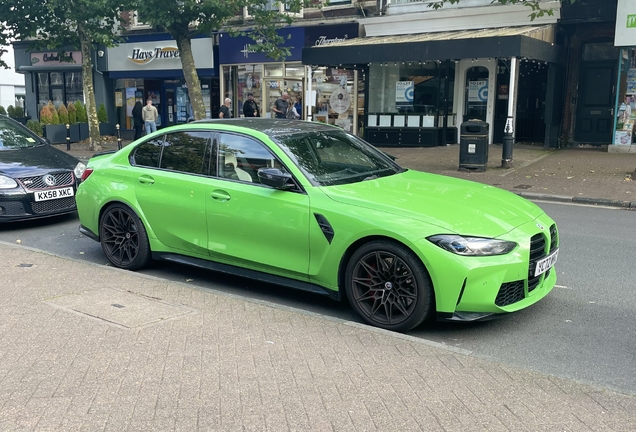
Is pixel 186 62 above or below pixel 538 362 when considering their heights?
above

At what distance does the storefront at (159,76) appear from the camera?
2547 centimetres

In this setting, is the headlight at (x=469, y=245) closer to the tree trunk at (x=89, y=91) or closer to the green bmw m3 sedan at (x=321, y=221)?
A: the green bmw m3 sedan at (x=321, y=221)

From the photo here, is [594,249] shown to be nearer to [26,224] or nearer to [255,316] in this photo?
[255,316]

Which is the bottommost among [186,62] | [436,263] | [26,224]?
[26,224]

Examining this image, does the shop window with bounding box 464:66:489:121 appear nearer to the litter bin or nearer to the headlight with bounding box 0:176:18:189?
the litter bin

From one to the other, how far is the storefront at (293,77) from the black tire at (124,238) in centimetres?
1461

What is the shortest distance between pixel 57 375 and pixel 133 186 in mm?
2889

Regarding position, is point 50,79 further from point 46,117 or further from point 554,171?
point 554,171

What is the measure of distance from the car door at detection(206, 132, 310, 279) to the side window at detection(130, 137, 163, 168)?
787mm

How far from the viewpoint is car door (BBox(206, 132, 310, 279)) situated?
207 inches

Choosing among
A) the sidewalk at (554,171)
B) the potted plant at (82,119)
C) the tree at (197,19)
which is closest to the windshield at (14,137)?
the tree at (197,19)

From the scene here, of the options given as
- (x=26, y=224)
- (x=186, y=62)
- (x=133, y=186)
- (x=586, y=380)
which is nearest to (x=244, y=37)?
(x=186, y=62)

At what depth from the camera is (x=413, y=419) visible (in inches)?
132

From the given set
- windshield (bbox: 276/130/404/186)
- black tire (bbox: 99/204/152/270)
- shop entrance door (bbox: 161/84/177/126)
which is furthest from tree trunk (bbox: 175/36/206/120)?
windshield (bbox: 276/130/404/186)
